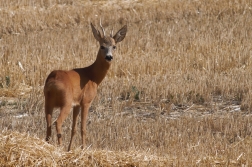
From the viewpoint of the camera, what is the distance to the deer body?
28.8ft

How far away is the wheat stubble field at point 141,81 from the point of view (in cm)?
834

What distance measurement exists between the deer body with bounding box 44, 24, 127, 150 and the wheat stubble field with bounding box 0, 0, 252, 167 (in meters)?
0.54

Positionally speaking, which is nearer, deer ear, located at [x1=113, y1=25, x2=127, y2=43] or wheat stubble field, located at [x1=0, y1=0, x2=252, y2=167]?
wheat stubble field, located at [x1=0, y1=0, x2=252, y2=167]

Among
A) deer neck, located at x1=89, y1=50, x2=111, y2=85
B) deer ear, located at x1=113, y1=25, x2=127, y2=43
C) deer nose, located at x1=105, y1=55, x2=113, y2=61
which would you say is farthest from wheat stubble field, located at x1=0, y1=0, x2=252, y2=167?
deer ear, located at x1=113, y1=25, x2=127, y2=43

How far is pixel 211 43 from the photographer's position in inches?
643

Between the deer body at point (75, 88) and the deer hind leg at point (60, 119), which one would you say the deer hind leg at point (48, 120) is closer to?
the deer body at point (75, 88)

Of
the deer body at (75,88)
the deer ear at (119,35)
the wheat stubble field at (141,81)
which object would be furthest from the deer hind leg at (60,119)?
the deer ear at (119,35)

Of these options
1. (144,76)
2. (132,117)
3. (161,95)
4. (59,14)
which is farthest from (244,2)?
(132,117)

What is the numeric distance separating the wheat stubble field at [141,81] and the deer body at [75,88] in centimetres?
54

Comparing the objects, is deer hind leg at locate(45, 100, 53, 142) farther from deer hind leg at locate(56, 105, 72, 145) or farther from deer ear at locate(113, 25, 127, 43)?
deer ear at locate(113, 25, 127, 43)

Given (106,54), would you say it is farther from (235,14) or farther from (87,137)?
(235,14)

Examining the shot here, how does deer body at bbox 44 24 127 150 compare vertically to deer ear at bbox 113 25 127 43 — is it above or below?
below

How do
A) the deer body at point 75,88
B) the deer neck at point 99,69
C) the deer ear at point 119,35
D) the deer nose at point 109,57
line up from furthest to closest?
1. the deer ear at point 119,35
2. the deer neck at point 99,69
3. the deer nose at point 109,57
4. the deer body at point 75,88

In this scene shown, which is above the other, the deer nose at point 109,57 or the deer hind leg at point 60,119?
the deer nose at point 109,57
